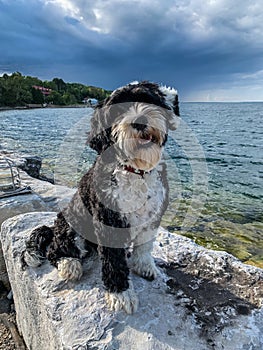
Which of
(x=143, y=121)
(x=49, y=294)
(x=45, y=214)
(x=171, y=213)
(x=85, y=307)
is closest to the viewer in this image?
(x=143, y=121)

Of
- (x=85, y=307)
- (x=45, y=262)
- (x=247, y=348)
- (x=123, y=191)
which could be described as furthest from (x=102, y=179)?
(x=247, y=348)

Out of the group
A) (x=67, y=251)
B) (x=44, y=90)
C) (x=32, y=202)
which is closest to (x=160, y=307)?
(x=67, y=251)

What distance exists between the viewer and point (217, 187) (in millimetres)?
12375

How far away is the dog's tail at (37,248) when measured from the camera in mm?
3533

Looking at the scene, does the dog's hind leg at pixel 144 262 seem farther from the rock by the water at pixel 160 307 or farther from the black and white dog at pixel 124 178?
the black and white dog at pixel 124 178

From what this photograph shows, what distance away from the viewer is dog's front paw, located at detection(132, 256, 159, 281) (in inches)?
132

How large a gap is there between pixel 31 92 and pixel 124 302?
108 metres

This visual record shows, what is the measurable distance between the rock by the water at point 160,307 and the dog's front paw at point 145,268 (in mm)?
59

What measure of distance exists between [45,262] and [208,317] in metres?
1.96

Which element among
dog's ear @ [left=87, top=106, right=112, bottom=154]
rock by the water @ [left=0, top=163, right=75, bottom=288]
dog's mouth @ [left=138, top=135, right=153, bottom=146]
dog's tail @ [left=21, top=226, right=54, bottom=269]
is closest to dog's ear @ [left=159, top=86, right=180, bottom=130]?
dog's mouth @ [left=138, top=135, right=153, bottom=146]

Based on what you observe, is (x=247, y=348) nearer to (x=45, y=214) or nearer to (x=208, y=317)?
(x=208, y=317)

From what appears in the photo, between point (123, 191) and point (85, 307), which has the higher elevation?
point (123, 191)

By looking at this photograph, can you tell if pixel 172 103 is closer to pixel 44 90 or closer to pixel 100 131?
pixel 100 131

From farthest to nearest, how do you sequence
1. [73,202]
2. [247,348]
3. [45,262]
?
[45,262]
[73,202]
[247,348]
